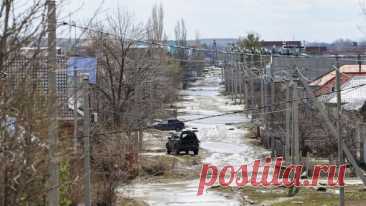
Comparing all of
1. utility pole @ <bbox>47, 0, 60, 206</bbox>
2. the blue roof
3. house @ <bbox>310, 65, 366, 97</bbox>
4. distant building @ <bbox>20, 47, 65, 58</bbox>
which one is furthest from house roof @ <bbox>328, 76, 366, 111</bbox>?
distant building @ <bbox>20, 47, 65, 58</bbox>

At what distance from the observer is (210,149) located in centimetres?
5169

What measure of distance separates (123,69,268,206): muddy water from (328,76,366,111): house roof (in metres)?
6.16

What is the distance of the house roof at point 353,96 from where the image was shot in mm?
44309

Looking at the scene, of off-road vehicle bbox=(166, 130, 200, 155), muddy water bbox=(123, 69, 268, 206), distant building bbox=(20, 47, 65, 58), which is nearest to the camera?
distant building bbox=(20, 47, 65, 58)

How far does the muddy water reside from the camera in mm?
30672

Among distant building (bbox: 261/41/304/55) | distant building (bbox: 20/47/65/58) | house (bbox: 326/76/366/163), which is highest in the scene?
distant building (bbox: 20/47/65/58)

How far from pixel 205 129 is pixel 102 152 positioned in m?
43.6

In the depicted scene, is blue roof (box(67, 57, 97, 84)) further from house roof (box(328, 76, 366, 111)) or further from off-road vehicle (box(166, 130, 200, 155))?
off-road vehicle (box(166, 130, 200, 155))

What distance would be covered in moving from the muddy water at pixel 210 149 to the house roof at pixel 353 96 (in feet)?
20.2

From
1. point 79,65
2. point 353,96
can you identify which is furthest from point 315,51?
point 79,65

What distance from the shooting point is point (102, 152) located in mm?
24359

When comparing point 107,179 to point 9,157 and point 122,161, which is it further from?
point 9,157

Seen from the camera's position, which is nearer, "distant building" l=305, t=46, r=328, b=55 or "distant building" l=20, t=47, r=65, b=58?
"distant building" l=20, t=47, r=65, b=58

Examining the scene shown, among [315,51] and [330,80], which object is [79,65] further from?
[315,51]
